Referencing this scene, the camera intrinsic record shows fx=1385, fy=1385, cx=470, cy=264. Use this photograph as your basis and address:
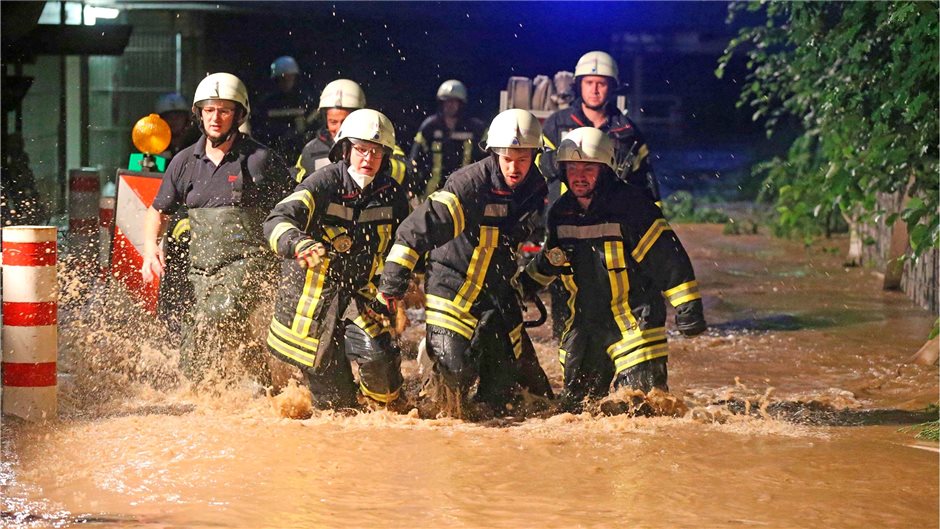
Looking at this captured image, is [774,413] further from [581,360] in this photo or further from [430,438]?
[430,438]

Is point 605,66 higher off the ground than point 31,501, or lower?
higher

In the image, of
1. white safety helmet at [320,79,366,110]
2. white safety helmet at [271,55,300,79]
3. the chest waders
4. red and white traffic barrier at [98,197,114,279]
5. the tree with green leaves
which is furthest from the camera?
white safety helmet at [271,55,300,79]

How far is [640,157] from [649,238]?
212 centimetres

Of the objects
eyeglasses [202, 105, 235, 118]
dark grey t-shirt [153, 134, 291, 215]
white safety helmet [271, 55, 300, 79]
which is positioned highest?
white safety helmet [271, 55, 300, 79]

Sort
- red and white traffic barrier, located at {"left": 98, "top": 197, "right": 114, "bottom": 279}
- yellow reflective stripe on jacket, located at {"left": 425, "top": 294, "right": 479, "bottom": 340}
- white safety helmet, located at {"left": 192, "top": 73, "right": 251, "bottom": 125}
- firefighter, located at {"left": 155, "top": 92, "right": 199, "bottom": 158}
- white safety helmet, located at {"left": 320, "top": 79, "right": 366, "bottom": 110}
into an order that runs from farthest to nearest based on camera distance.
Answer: firefighter, located at {"left": 155, "top": 92, "right": 199, "bottom": 158} → red and white traffic barrier, located at {"left": 98, "top": 197, "right": 114, "bottom": 279} → white safety helmet, located at {"left": 320, "top": 79, "right": 366, "bottom": 110} → white safety helmet, located at {"left": 192, "top": 73, "right": 251, "bottom": 125} → yellow reflective stripe on jacket, located at {"left": 425, "top": 294, "right": 479, "bottom": 340}

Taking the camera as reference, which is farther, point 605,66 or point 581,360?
point 605,66

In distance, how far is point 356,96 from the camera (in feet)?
33.1

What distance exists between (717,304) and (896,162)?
2.98 metres

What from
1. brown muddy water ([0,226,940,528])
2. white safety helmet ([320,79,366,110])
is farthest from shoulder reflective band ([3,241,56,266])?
white safety helmet ([320,79,366,110])

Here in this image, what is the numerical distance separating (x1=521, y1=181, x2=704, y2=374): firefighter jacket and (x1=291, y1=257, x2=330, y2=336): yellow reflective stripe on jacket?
1.24 metres

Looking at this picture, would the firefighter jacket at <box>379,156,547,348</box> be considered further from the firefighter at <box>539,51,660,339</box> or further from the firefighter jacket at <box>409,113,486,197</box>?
the firefighter jacket at <box>409,113,486,197</box>

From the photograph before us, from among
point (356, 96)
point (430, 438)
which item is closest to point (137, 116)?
point (356, 96)

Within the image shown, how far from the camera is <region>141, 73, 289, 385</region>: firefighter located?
26.3 feet

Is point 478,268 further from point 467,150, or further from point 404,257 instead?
point 467,150
